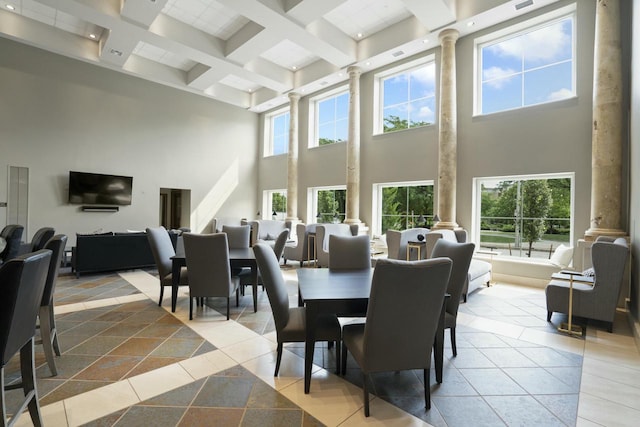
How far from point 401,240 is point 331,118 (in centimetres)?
499

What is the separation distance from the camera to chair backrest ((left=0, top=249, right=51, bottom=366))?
50.4 inches

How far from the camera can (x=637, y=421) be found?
183 centimetres

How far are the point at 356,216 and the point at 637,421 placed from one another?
6.05m

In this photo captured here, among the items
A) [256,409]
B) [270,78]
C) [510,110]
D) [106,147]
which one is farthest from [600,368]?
[106,147]

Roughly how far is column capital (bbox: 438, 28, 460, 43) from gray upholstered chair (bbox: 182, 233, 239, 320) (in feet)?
18.1

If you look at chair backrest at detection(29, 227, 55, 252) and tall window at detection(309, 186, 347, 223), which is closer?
chair backrest at detection(29, 227, 55, 252)

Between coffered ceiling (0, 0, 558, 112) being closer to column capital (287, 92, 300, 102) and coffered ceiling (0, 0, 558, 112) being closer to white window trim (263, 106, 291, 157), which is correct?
column capital (287, 92, 300, 102)

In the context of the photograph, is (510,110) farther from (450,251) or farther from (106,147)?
(106,147)

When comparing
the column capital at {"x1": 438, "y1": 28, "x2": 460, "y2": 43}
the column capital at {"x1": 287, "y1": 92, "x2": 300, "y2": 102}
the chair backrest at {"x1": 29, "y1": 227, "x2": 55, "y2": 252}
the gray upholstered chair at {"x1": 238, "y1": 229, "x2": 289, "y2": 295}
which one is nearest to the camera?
the chair backrest at {"x1": 29, "y1": 227, "x2": 55, "y2": 252}

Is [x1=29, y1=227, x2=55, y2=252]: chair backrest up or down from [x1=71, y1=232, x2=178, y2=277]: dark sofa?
up

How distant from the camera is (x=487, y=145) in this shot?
228 inches

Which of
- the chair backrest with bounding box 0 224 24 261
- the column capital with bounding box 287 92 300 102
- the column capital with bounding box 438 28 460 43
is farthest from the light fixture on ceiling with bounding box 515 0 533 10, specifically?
the chair backrest with bounding box 0 224 24 261

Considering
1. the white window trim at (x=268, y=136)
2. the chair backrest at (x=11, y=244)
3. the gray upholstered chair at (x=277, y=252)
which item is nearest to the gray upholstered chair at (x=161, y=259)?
the gray upholstered chair at (x=277, y=252)

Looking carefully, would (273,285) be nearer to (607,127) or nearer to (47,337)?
(47,337)
